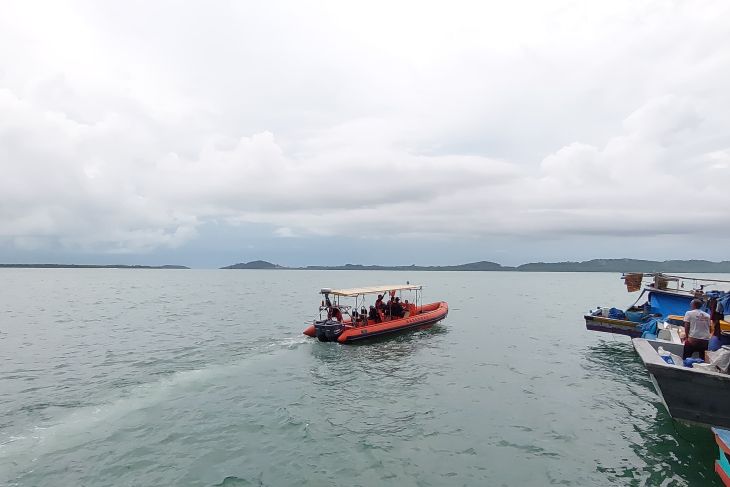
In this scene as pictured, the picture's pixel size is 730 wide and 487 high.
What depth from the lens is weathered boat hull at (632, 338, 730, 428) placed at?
936 cm

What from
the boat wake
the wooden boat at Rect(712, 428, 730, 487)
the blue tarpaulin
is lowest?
the boat wake

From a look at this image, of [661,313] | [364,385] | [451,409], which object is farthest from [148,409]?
[661,313]

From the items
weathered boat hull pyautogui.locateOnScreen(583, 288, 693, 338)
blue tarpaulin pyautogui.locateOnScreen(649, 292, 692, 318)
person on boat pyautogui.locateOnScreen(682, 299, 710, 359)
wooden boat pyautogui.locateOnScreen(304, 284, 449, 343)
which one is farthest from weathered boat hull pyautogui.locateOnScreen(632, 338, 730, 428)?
blue tarpaulin pyautogui.locateOnScreen(649, 292, 692, 318)

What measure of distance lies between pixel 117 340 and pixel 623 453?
27826 millimetres

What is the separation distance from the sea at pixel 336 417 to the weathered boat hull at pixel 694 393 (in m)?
1.31

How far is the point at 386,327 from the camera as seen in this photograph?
25125 mm

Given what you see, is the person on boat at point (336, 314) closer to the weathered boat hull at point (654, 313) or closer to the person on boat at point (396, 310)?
the person on boat at point (396, 310)

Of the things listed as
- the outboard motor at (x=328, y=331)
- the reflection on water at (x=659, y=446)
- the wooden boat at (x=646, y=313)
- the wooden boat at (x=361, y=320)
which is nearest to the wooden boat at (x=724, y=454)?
the reflection on water at (x=659, y=446)

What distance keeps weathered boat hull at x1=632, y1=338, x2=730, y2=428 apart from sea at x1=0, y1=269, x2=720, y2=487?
4.30ft

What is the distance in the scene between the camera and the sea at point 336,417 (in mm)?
9875

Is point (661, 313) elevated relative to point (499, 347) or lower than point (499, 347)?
elevated

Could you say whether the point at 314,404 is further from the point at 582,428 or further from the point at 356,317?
the point at 356,317

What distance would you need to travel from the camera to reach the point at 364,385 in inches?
652

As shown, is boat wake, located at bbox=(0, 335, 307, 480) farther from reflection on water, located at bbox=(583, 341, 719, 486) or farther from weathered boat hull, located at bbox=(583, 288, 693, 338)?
weathered boat hull, located at bbox=(583, 288, 693, 338)
